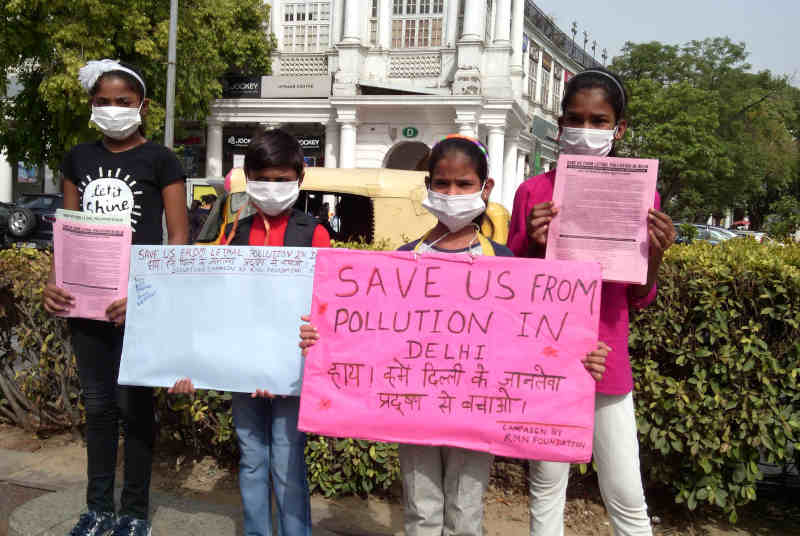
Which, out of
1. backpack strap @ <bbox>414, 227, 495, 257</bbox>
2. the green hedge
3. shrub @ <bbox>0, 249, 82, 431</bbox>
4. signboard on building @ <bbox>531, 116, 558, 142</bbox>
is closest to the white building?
signboard on building @ <bbox>531, 116, 558, 142</bbox>

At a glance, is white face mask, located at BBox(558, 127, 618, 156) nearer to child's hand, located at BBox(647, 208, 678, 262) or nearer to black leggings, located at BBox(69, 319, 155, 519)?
child's hand, located at BBox(647, 208, 678, 262)

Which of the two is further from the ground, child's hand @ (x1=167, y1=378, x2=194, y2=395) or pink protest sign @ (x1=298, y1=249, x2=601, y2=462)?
pink protest sign @ (x1=298, y1=249, x2=601, y2=462)

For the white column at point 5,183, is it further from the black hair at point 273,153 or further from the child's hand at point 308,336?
the child's hand at point 308,336

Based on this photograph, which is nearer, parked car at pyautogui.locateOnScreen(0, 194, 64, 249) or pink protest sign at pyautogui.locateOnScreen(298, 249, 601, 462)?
pink protest sign at pyautogui.locateOnScreen(298, 249, 601, 462)

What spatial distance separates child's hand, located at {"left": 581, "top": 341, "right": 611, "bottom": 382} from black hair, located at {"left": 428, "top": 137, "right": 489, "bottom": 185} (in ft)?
2.43

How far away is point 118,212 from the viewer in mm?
2910

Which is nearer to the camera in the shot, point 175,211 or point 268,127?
point 175,211

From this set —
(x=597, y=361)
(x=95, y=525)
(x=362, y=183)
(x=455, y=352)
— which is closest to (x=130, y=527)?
(x=95, y=525)

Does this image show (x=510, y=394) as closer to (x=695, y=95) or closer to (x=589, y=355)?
(x=589, y=355)

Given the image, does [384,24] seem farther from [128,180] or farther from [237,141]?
[128,180]

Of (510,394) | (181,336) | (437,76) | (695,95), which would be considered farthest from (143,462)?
(695,95)

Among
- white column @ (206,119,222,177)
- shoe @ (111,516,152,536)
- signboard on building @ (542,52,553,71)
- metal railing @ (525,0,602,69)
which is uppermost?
metal railing @ (525,0,602,69)

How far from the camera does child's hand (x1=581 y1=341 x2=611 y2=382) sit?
233cm

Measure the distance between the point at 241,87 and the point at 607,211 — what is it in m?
28.0
